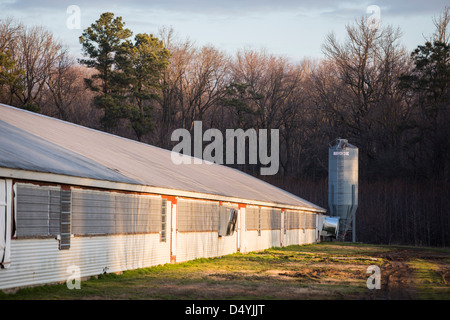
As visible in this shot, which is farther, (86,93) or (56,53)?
(86,93)

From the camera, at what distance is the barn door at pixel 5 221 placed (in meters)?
12.9

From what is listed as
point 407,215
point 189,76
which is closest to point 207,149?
point 189,76

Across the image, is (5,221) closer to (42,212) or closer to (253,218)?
(42,212)

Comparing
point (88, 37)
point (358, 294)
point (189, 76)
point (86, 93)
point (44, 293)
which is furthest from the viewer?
point (189, 76)

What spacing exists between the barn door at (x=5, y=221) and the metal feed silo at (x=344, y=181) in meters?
37.4

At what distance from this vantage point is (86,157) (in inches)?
752

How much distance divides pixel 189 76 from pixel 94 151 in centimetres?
4628

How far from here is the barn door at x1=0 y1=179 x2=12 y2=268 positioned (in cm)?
1286

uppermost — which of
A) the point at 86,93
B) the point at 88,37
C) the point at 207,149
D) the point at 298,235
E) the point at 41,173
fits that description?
Answer: the point at 88,37

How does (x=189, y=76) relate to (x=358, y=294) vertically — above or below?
above

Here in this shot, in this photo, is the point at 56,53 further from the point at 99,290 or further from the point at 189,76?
the point at 99,290

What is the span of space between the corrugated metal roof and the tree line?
22303mm

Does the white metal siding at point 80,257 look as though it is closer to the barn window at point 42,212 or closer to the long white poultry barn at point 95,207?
the long white poultry barn at point 95,207
